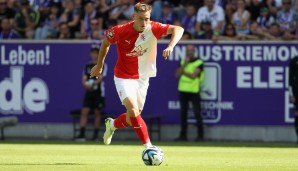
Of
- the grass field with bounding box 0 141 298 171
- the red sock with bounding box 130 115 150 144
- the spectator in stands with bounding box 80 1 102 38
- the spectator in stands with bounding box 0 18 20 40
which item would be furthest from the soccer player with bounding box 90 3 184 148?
the spectator in stands with bounding box 0 18 20 40

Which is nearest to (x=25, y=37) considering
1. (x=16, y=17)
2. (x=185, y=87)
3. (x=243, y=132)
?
(x=16, y=17)

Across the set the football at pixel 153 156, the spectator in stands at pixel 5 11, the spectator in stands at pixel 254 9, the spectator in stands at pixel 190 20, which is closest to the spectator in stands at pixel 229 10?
the spectator in stands at pixel 254 9

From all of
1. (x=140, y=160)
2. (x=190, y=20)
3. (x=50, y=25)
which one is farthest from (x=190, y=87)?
(x=140, y=160)

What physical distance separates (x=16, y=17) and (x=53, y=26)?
1.23 meters

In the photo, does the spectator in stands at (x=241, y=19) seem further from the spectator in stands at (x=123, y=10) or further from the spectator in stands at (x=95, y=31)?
the spectator in stands at (x=95, y=31)

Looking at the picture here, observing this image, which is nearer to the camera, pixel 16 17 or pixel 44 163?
pixel 44 163

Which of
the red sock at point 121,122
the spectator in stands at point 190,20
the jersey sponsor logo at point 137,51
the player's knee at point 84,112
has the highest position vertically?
the spectator in stands at point 190,20

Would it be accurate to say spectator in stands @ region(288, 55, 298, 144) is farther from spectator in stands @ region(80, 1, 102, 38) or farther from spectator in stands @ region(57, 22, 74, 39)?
spectator in stands @ region(57, 22, 74, 39)

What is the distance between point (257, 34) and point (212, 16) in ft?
4.53

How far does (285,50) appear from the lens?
80.3 ft

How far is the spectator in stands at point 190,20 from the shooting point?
25625mm

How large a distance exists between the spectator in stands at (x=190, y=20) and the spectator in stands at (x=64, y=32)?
3187 mm

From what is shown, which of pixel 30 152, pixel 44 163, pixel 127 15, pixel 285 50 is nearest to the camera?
pixel 44 163

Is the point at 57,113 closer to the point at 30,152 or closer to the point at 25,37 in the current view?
the point at 25,37
